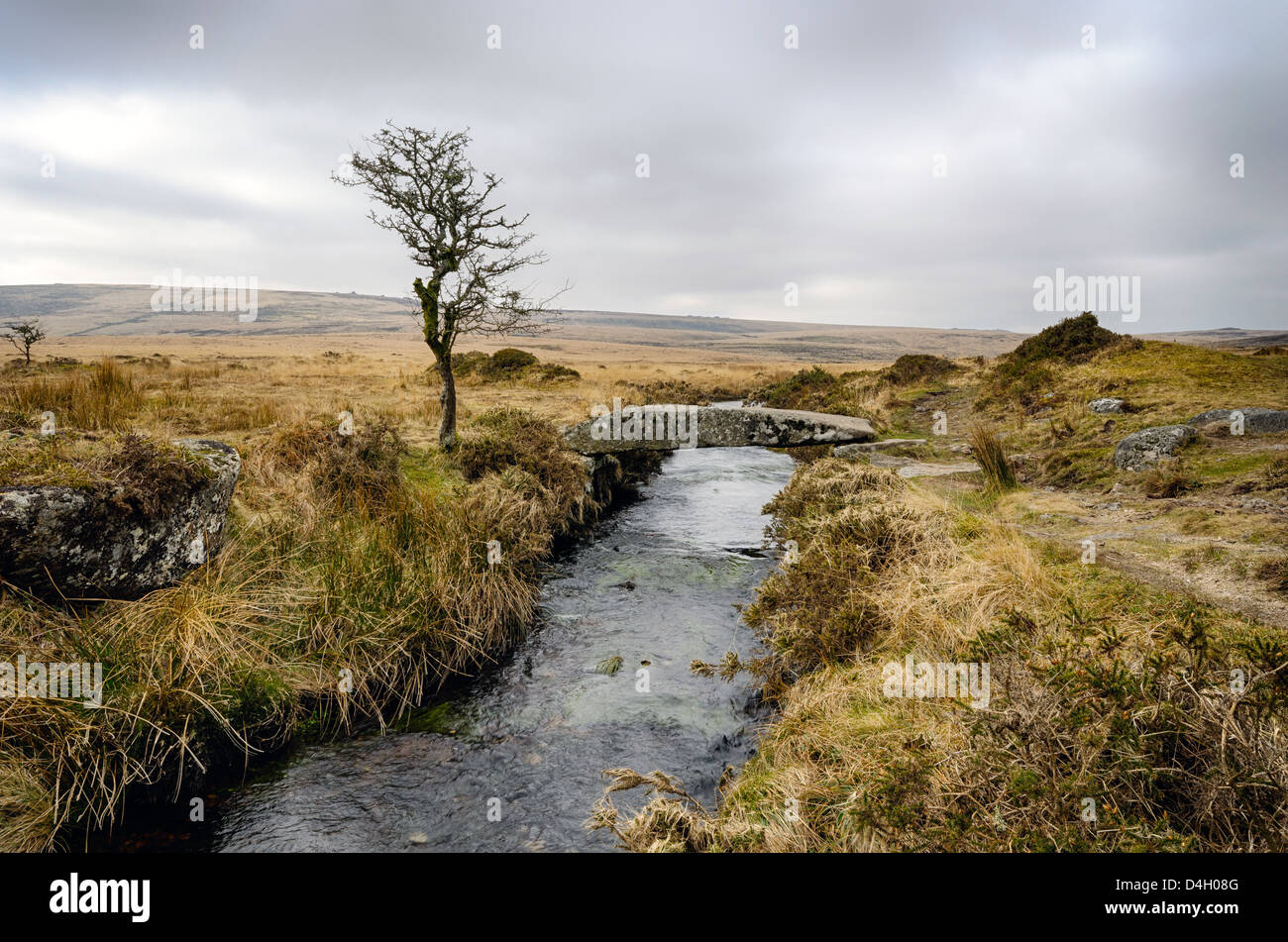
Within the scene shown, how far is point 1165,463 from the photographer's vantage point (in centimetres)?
915

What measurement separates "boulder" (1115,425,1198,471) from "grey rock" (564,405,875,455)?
447cm

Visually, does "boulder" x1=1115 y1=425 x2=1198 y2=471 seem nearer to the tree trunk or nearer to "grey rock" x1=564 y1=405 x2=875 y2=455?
"grey rock" x1=564 y1=405 x2=875 y2=455

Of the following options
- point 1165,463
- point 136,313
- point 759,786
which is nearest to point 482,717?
point 759,786

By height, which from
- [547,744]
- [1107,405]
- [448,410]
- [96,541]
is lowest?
[547,744]

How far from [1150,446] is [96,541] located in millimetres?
13709

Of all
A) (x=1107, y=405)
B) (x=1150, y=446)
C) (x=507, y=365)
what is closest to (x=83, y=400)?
(x=1150, y=446)

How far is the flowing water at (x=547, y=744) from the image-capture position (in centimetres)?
482

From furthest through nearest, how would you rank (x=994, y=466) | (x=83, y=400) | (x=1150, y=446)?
(x=83, y=400)
(x=994, y=466)
(x=1150, y=446)

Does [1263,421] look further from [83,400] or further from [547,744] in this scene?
[83,400]

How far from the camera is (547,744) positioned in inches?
236

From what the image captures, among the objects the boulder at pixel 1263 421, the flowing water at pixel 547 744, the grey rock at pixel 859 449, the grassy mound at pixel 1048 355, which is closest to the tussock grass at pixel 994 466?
the grey rock at pixel 859 449

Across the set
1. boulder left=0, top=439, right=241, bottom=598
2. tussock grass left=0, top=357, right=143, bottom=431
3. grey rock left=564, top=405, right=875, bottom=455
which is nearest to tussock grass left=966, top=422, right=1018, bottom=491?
grey rock left=564, top=405, right=875, bottom=455

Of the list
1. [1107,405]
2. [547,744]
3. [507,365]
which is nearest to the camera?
[547,744]

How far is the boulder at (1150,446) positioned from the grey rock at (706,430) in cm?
447
